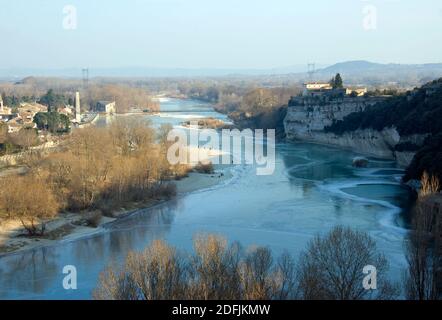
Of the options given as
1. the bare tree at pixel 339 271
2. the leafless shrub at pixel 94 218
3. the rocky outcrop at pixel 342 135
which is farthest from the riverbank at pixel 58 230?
the rocky outcrop at pixel 342 135

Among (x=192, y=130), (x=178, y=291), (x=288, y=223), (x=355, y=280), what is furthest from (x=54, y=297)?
(x=192, y=130)

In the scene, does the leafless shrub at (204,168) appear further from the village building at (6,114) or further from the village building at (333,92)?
the village building at (6,114)

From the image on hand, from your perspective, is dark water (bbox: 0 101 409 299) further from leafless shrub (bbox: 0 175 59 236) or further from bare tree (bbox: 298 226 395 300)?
leafless shrub (bbox: 0 175 59 236)

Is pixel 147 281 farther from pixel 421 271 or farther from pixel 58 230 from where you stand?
pixel 58 230

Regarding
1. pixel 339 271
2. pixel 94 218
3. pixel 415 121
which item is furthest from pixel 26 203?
pixel 415 121

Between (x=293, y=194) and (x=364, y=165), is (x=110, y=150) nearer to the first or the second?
(x=293, y=194)
